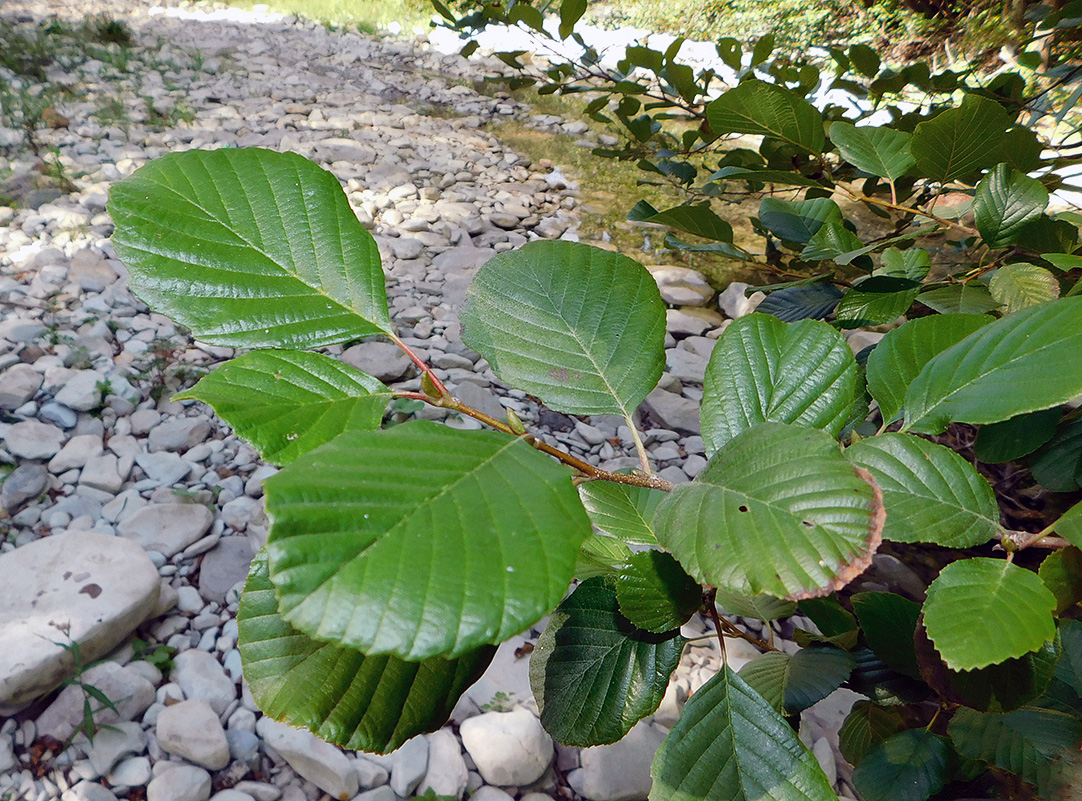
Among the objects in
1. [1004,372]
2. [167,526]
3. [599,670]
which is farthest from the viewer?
[167,526]

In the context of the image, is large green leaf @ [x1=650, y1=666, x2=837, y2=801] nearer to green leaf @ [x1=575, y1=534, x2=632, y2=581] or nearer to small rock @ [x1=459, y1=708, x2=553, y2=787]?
green leaf @ [x1=575, y1=534, x2=632, y2=581]

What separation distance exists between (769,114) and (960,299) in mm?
294

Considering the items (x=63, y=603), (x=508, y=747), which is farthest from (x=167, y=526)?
(x=508, y=747)

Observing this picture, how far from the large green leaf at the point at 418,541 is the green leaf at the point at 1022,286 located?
1.96 ft

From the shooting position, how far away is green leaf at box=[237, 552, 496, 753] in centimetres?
35

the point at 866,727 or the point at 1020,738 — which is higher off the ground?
the point at 1020,738

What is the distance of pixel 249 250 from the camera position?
42 cm

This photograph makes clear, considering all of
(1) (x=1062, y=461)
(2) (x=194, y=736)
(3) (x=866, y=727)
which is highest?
(1) (x=1062, y=461)

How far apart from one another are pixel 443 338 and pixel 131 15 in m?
5.05

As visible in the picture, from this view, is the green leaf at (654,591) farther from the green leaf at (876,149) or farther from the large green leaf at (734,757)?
the green leaf at (876,149)

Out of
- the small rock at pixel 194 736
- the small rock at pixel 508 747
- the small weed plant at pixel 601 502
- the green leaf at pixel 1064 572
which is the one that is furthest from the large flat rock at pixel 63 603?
→ the green leaf at pixel 1064 572

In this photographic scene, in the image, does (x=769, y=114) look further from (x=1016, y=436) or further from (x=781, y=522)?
(x=781, y=522)

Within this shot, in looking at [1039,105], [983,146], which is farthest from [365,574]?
[1039,105]

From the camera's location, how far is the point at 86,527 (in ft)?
5.39
